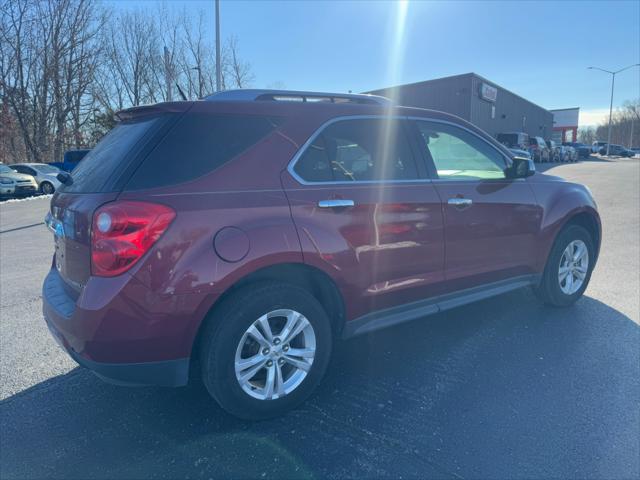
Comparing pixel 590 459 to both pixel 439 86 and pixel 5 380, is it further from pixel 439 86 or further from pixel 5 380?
pixel 439 86

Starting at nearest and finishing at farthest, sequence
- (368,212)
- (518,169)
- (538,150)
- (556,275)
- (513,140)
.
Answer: (368,212) < (518,169) < (556,275) < (513,140) < (538,150)

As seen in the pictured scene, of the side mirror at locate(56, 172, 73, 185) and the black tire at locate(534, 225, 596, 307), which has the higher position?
the side mirror at locate(56, 172, 73, 185)

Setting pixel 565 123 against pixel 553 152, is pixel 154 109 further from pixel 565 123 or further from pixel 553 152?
pixel 565 123

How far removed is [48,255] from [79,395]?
4.87 m

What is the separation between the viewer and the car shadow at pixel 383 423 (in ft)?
7.52

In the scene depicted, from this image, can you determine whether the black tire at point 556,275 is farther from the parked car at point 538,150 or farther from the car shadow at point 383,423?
the parked car at point 538,150

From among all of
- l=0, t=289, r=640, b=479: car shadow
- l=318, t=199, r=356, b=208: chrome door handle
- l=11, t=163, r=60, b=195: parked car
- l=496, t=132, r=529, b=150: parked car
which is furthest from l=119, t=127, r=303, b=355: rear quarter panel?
l=496, t=132, r=529, b=150: parked car

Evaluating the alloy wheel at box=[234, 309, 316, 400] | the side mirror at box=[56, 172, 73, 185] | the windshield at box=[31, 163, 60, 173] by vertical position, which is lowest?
the alloy wheel at box=[234, 309, 316, 400]

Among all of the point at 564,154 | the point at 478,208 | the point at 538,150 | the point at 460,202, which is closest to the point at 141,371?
the point at 460,202

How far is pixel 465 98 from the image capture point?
103ft

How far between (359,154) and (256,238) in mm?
1092

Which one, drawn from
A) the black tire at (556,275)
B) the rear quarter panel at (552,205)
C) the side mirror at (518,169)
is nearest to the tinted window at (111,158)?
the side mirror at (518,169)

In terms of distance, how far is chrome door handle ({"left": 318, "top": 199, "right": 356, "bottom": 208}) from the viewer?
2697 mm

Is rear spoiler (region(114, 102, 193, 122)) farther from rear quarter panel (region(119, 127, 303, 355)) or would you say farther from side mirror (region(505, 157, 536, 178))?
side mirror (region(505, 157, 536, 178))
